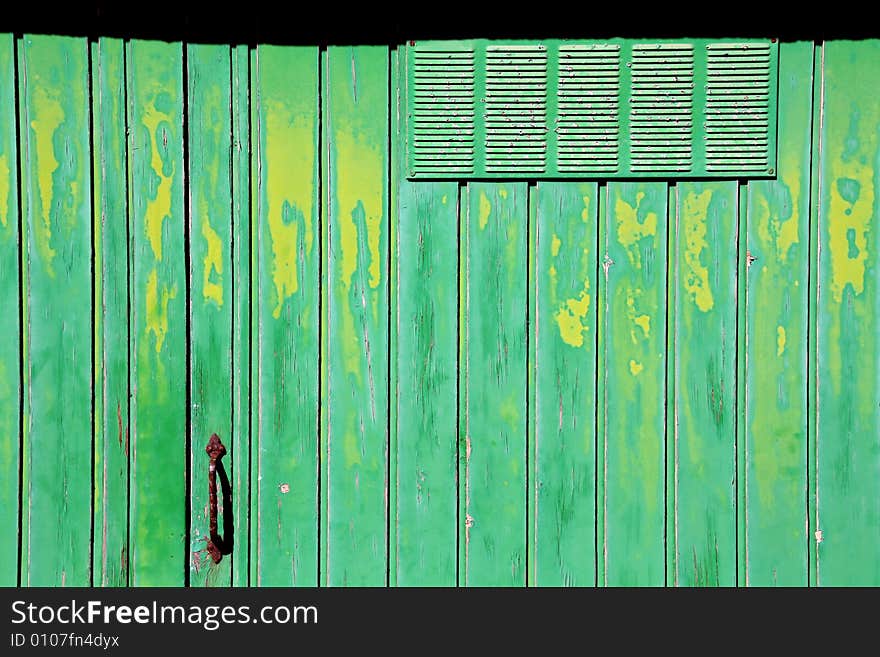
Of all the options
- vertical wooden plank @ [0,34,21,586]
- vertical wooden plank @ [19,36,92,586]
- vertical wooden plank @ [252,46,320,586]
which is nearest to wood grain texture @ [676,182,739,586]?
vertical wooden plank @ [252,46,320,586]

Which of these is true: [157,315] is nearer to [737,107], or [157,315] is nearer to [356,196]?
[356,196]

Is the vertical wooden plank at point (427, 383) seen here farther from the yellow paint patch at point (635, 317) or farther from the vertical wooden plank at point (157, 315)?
the vertical wooden plank at point (157, 315)

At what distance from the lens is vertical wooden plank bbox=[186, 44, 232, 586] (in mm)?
2174

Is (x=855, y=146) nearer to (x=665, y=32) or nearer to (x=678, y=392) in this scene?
(x=665, y=32)

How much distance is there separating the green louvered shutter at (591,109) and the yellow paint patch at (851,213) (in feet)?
0.69

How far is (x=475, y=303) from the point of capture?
86.1 inches

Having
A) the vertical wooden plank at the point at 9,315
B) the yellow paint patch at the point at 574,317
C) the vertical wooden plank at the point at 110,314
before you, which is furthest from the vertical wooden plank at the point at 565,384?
the vertical wooden plank at the point at 9,315

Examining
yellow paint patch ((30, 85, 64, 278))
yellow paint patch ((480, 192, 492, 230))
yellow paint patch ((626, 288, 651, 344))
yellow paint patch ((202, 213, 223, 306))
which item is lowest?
yellow paint patch ((626, 288, 651, 344))

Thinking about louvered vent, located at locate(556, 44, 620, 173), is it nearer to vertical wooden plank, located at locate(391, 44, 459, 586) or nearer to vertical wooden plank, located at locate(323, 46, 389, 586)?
vertical wooden plank, located at locate(391, 44, 459, 586)

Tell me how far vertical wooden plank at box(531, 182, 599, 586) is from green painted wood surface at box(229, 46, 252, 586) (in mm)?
847

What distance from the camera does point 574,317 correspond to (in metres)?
2.18

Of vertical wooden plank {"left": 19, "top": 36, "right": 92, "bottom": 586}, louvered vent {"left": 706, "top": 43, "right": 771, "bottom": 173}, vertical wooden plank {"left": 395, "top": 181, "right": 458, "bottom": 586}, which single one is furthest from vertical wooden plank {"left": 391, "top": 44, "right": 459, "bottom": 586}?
vertical wooden plank {"left": 19, "top": 36, "right": 92, "bottom": 586}

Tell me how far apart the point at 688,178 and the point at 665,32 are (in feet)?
1.40

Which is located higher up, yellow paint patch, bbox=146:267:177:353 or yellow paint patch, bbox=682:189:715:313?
yellow paint patch, bbox=682:189:715:313
